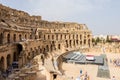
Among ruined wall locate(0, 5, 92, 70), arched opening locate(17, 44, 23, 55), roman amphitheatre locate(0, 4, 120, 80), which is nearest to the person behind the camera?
roman amphitheatre locate(0, 4, 120, 80)

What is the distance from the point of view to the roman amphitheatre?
2249cm

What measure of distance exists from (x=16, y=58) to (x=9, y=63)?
3064 mm

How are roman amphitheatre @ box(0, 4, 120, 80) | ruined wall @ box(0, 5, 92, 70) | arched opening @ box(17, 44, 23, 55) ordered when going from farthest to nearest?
arched opening @ box(17, 44, 23, 55), ruined wall @ box(0, 5, 92, 70), roman amphitheatre @ box(0, 4, 120, 80)

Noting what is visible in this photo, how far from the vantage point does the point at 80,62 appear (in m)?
35.8

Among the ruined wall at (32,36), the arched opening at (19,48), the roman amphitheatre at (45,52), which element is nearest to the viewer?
the roman amphitheatre at (45,52)

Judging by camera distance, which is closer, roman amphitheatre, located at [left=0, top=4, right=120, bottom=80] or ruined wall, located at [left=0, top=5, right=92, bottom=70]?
roman amphitheatre, located at [left=0, top=4, right=120, bottom=80]

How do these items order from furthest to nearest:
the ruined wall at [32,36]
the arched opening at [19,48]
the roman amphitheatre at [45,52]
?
the arched opening at [19,48], the ruined wall at [32,36], the roman amphitheatre at [45,52]

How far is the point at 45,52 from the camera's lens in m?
39.4

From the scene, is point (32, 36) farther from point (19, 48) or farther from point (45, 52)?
point (19, 48)

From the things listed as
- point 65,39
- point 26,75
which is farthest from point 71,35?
point 26,75

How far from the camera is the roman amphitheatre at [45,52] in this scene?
22494 millimetres

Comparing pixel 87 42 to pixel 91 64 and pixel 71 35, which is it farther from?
pixel 91 64

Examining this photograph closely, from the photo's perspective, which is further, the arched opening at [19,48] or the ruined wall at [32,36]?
the arched opening at [19,48]

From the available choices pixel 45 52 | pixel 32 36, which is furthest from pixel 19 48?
pixel 32 36
